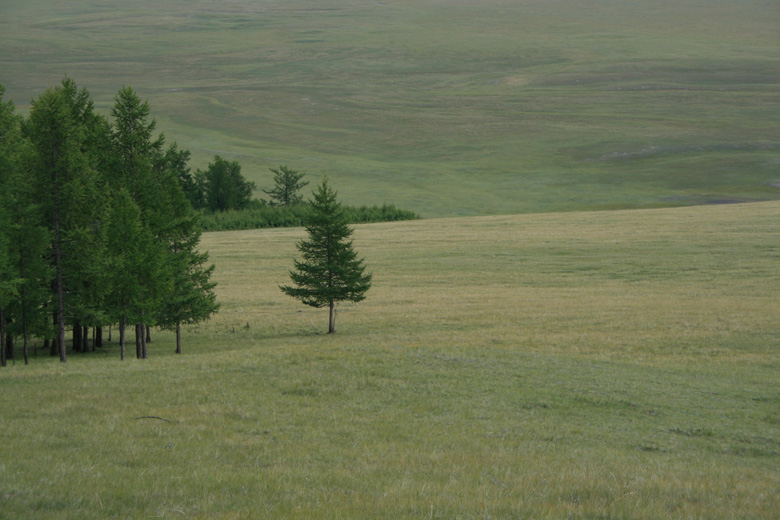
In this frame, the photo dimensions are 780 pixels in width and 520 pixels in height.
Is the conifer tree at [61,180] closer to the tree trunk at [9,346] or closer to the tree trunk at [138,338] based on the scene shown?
the tree trunk at [138,338]

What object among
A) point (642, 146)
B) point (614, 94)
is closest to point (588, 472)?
point (642, 146)

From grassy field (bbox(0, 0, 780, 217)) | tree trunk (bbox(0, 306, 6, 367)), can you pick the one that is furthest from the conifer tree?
grassy field (bbox(0, 0, 780, 217))

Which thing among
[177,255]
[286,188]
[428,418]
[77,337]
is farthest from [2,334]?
[286,188]

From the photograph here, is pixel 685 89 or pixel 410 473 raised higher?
pixel 685 89

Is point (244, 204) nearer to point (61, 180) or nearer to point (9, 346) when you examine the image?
point (9, 346)

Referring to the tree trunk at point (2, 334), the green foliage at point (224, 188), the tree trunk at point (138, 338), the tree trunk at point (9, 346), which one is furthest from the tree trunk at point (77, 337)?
the green foliage at point (224, 188)

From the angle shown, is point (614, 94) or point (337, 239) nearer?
→ point (337, 239)

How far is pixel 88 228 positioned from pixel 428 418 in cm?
2161

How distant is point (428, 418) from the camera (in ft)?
56.5

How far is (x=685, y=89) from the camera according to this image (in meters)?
188

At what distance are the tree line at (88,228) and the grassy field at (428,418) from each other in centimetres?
348

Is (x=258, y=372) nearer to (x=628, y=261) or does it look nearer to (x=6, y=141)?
(x=6, y=141)

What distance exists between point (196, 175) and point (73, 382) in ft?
333

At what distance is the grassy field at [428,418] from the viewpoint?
9.84 meters
